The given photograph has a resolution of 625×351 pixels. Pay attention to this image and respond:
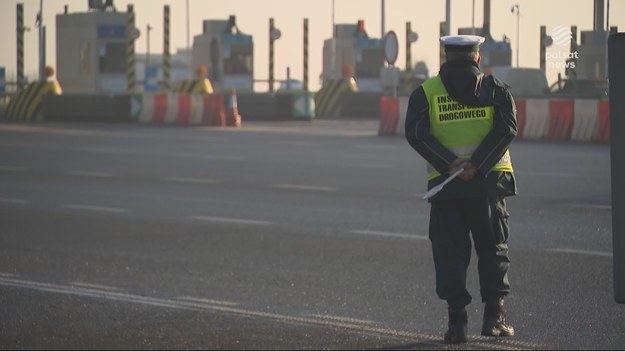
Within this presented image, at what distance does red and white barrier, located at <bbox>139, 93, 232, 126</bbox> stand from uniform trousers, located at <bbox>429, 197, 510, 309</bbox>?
30.7m

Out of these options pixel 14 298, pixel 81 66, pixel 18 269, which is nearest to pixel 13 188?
pixel 18 269

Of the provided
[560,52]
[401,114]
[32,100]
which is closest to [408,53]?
[401,114]

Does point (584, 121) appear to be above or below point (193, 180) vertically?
above

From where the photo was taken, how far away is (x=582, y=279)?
35.7 ft

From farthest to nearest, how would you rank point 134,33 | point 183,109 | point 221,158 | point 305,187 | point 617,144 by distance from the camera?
point 134,33, point 183,109, point 221,158, point 305,187, point 617,144

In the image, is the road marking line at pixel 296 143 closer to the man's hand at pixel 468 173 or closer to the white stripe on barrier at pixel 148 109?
the white stripe on barrier at pixel 148 109

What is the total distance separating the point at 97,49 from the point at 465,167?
44.4 metres

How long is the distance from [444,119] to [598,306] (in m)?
2.05

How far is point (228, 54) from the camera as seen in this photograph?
188 feet

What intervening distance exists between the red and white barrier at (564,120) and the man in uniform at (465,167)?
2023 centimetres

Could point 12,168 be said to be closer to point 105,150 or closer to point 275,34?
point 105,150

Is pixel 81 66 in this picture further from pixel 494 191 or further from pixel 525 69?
pixel 494 191

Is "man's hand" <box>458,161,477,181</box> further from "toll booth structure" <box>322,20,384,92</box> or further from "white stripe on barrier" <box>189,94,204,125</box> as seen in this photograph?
"toll booth structure" <box>322,20,384,92</box>

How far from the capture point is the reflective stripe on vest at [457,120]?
26.8 ft
